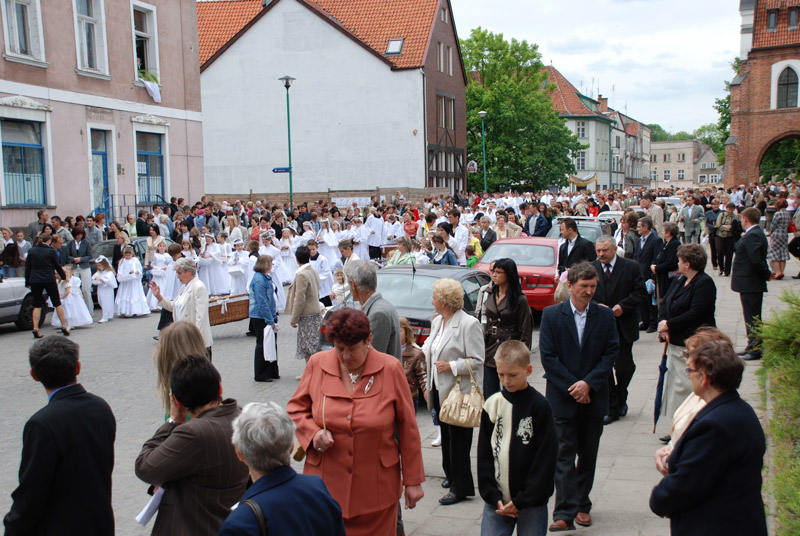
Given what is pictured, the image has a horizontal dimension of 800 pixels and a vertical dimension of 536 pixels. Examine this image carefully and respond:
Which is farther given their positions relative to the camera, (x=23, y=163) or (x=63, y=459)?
(x=23, y=163)

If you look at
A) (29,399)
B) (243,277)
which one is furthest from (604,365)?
(243,277)

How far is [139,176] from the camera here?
25.0m

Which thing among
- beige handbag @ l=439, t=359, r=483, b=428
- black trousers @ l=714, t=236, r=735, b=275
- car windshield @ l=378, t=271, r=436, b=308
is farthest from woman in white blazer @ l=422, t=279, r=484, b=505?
black trousers @ l=714, t=236, r=735, b=275

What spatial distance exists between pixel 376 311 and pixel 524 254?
930cm

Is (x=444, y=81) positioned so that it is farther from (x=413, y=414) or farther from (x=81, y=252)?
(x=413, y=414)

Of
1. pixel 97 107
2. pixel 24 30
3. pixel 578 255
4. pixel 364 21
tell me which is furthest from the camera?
pixel 364 21

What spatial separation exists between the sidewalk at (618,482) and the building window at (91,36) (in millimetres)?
18328

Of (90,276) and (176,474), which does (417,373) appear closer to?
(176,474)

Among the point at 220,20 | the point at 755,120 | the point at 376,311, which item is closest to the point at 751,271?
the point at 376,311

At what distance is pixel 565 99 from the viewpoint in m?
94.9

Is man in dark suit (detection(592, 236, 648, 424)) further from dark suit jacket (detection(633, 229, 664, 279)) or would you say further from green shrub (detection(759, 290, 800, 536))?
dark suit jacket (detection(633, 229, 664, 279))

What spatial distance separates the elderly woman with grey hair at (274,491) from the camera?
9.26 ft

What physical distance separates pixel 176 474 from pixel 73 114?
830 inches

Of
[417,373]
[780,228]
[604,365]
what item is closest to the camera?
[604,365]
